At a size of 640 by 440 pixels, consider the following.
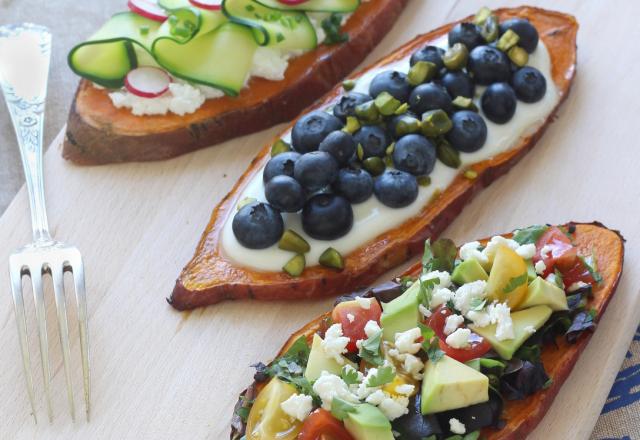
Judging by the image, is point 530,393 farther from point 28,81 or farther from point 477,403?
point 28,81

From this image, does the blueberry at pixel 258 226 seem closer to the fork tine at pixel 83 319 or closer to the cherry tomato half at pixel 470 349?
the fork tine at pixel 83 319

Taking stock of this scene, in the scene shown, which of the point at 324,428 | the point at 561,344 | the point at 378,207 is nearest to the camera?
the point at 324,428

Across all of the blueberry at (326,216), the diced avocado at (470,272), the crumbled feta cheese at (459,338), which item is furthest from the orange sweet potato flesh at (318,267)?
the crumbled feta cheese at (459,338)

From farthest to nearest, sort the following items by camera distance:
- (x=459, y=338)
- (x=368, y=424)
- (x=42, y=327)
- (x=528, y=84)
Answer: (x=528, y=84) < (x=42, y=327) < (x=459, y=338) < (x=368, y=424)

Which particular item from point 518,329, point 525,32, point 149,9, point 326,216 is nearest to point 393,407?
point 518,329

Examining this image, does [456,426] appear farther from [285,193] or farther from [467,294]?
[285,193]

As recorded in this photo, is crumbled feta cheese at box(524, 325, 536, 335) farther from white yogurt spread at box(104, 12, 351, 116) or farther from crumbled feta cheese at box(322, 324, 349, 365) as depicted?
white yogurt spread at box(104, 12, 351, 116)
